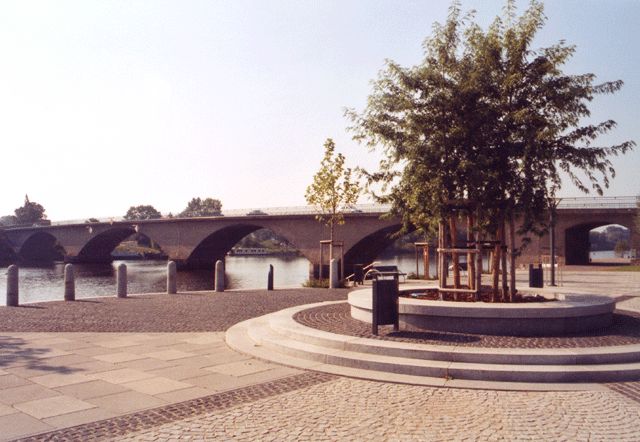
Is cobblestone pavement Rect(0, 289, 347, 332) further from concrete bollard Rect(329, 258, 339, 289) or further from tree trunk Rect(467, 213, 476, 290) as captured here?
tree trunk Rect(467, 213, 476, 290)

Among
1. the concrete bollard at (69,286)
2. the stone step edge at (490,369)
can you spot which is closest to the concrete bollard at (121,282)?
the concrete bollard at (69,286)

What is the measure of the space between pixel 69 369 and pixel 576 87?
35.4 ft

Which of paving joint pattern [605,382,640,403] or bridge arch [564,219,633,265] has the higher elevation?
bridge arch [564,219,633,265]

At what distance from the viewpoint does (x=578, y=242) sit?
1983 inches

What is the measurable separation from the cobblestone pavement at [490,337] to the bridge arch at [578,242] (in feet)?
113

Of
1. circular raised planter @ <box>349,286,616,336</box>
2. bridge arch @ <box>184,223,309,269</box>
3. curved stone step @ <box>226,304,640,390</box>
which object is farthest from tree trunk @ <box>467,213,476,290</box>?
bridge arch @ <box>184,223,309,269</box>

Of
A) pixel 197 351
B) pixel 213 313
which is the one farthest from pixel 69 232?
pixel 197 351

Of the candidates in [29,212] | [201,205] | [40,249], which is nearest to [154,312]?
[40,249]

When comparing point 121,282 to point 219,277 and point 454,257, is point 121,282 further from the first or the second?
point 454,257

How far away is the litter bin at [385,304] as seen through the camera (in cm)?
954

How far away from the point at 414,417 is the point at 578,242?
49.5m

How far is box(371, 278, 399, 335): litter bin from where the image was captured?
954 cm

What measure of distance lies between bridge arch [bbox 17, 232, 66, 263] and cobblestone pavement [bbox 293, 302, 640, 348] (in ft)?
279

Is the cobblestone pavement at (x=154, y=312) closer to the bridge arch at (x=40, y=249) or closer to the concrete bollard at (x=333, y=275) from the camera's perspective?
the concrete bollard at (x=333, y=275)
